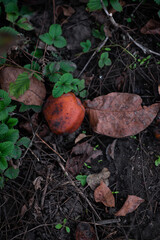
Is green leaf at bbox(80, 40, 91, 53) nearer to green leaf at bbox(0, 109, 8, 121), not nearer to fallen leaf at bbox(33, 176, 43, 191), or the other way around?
green leaf at bbox(0, 109, 8, 121)

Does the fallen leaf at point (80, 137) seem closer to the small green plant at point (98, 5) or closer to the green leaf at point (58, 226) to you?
the green leaf at point (58, 226)

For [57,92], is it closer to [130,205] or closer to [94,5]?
[94,5]

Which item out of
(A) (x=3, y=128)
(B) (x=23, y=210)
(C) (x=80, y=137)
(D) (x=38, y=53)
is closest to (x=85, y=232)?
(B) (x=23, y=210)

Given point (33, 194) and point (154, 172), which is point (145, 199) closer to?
point (154, 172)

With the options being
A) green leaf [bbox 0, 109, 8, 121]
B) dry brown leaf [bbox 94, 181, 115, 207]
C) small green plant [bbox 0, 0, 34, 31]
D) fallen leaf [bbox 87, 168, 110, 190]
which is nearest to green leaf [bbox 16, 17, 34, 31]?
small green plant [bbox 0, 0, 34, 31]

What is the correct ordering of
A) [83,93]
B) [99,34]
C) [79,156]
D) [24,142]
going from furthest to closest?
[99,34] < [83,93] < [79,156] < [24,142]

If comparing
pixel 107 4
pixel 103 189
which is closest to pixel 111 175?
pixel 103 189
